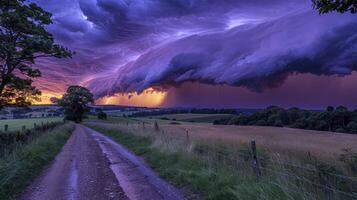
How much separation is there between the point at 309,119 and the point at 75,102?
79873 mm

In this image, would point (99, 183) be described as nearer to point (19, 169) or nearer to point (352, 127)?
point (19, 169)

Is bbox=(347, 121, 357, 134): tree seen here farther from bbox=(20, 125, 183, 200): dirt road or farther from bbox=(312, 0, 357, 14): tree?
bbox=(312, 0, 357, 14): tree

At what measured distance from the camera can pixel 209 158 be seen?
1344 centimetres

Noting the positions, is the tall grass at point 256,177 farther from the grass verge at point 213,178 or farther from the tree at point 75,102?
the tree at point 75,102

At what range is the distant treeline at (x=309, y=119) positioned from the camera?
61.9m

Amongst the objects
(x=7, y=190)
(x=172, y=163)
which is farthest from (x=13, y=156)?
(x=172, y=163)

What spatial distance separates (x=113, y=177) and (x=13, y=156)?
4.71m

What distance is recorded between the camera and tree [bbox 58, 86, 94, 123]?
4611 inches

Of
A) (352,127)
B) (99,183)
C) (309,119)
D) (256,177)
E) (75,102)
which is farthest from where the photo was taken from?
(75,102)

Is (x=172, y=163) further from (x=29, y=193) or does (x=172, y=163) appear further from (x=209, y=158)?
(x=29, y=193)

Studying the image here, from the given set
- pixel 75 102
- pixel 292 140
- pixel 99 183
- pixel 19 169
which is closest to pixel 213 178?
pixel 99 183

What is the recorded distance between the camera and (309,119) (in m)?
68.2

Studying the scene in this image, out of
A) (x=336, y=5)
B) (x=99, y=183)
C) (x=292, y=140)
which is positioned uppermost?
(x=336, y=5)

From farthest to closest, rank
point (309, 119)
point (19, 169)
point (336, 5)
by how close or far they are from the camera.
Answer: point (309, 119) < point (19, 169) < point (336, 5)
